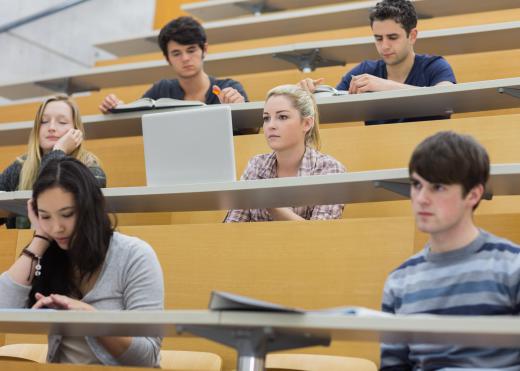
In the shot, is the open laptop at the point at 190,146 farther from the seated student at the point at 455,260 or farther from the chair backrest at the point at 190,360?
the seated student at the point at 455,260

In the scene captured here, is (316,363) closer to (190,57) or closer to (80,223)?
(80,223)

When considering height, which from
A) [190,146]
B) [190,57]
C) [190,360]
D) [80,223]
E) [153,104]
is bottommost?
[190,360]

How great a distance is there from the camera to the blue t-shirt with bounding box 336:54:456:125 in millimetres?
2305

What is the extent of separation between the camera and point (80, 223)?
1479 mm

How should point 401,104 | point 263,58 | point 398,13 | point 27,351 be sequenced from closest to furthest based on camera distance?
point 27,351, point 401,104, point 398,13, point 263,58

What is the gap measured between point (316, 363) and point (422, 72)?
112cm

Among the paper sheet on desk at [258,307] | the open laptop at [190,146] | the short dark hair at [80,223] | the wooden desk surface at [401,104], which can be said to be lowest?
the paper sheet on desk at [258,307]

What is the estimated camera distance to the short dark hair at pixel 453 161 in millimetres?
1205

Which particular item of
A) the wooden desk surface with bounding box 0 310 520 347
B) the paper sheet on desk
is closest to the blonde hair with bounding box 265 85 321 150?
the wooden desk surface with bounding box 0 310 520 347

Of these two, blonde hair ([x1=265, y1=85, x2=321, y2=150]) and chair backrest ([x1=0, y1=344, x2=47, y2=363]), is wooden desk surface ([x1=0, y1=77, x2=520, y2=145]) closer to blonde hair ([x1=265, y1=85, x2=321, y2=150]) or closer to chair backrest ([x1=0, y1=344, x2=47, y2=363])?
blonde hair ([x1=265, y1=85, x2=321, y2=150])

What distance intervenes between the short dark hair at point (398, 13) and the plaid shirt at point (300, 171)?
447 mm

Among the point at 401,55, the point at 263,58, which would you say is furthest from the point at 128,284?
the point at 263,58

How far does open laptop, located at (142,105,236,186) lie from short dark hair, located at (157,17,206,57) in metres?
0.82

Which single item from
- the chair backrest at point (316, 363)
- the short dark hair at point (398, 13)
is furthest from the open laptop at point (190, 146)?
the short dark hair at point (398, 13)
